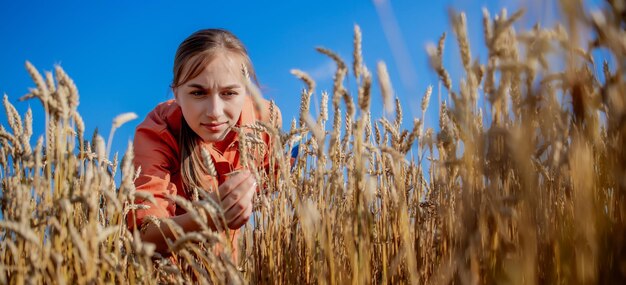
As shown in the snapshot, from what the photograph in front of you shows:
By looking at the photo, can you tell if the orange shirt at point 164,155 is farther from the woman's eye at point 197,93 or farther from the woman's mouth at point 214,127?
the woman's eye at point 197,93

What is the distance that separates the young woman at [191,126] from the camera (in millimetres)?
2346

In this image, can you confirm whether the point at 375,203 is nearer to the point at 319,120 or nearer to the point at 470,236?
the point at 319,120

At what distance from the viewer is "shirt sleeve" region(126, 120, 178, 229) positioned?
2.37 m

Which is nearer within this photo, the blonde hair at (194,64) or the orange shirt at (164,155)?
the orange shirt at (164,155)

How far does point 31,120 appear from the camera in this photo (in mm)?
1272

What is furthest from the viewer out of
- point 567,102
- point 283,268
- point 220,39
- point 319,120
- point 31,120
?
point 220,39

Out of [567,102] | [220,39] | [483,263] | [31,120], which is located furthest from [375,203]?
[220,39]

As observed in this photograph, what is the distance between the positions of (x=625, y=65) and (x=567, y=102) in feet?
0.76

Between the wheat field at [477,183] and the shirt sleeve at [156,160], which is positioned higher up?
the shirt sleeve at [156,160]

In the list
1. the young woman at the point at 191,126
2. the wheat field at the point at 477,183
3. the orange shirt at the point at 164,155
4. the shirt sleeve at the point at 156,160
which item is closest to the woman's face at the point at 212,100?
the young woman at the point at 191,126

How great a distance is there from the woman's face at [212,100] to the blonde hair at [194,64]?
0.20ft

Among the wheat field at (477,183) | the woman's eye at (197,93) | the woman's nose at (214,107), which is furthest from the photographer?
the woman's eye at (197,93)

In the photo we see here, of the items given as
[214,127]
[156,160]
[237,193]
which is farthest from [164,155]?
[237,193]

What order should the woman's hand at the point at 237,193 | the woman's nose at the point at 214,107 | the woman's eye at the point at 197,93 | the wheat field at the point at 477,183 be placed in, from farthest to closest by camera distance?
the woman's eye at the point at 197,93
the woman's nose at the point at 214,107
the woman's hand at the point at 237,193
the wheat field at the point at 477,183
